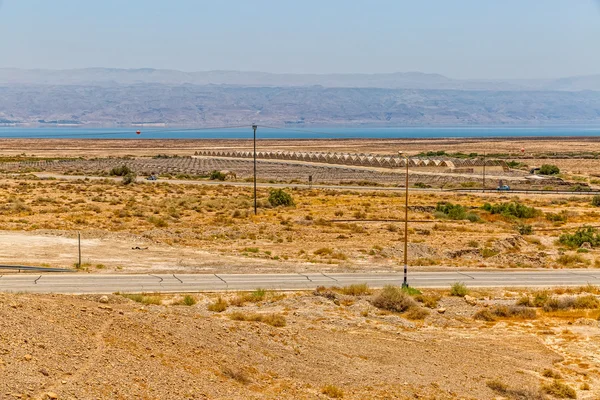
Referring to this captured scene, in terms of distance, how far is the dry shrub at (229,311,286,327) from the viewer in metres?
25.6

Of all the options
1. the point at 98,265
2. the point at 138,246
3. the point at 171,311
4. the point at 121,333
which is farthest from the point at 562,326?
the point at 138,246

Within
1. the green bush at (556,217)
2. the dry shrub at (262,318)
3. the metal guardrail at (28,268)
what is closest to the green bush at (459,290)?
the dry shrub at (262,318)

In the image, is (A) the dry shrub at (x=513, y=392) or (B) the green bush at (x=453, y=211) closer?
(A) the dry shrub at (x=513, y=392)

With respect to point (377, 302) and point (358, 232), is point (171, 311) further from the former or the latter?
point (358, 232)

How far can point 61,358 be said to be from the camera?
16609 millimetres

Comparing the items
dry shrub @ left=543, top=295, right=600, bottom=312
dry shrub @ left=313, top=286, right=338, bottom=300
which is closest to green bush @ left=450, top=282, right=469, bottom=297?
dry shrub @ left=543, top=295, right=600, bottom=312

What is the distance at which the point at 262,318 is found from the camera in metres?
25.9

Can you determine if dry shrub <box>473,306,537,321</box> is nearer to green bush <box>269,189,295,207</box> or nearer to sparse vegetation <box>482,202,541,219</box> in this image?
sparse vegetation <box>482,202,541,219</box>

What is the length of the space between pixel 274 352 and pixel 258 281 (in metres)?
13.6

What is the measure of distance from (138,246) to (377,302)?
2053 centimetres

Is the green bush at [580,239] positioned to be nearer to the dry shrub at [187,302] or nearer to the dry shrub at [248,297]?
the dry shrub at [248,297]

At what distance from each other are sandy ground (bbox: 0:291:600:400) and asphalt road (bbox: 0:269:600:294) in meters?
3.73

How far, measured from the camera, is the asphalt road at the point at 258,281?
3194cm

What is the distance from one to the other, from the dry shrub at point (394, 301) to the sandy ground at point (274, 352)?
28.5 inches
